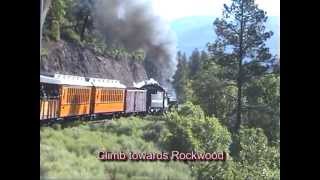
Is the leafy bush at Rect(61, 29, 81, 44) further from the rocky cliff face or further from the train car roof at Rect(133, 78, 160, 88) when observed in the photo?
the train car roof at Rect(133, 78, 160, 88)

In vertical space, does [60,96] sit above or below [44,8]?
below

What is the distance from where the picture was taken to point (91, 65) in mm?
2693

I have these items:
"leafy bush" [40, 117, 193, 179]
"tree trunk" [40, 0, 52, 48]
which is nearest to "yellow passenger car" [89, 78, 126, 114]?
"leafy bush" [40, 117, 193, 179]

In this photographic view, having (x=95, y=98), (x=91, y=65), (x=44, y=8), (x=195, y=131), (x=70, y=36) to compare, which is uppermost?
(x=44, y=8)

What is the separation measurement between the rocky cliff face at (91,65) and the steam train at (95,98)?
30 mm

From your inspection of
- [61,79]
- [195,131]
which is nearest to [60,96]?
[61,79]

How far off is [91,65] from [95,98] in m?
0.17

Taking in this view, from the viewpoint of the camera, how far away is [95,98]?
273 centimetres

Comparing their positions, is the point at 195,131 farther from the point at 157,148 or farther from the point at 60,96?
the point at 60,96

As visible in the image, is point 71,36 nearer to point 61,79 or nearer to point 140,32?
point 61,79

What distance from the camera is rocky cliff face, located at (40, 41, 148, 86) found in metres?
2.67

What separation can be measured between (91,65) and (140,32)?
11.7 inches

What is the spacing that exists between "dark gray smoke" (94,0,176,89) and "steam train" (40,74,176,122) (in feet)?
0.31
